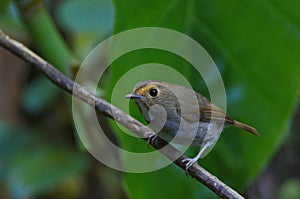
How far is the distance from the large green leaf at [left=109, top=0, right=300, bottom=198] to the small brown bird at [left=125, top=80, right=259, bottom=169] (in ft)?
0.25

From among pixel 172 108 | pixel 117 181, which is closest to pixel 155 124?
pixel 172 108

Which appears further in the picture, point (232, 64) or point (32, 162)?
point (32, 162)

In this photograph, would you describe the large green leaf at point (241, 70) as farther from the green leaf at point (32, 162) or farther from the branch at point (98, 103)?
the green leaf at point (32, 162)

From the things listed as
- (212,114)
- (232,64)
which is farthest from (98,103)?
(232,64)

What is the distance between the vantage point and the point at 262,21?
3.48 ft

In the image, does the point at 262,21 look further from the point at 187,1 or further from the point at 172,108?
the point at 172,108

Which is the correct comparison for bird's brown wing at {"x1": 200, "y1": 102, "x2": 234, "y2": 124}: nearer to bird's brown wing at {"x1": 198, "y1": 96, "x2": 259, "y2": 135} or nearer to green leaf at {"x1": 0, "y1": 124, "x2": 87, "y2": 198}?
bird's brown wing at {"x1": 198, "y1": 96, "x2": 259, "y2": 135}

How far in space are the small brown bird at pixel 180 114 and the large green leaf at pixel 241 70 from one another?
3.0 inches

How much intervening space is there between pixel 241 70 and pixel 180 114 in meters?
0.21

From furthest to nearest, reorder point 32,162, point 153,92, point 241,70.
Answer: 1. point 32,162
2. point 241,70
3. point 153,92

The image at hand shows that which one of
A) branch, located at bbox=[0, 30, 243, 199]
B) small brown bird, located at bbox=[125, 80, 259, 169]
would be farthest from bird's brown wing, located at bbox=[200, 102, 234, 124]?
branch, located at bbox=[0, 30, 243, 199]

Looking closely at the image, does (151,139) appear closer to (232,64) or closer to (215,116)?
(215,116)

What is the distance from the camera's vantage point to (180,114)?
36.8 inches

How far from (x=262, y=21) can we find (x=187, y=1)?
13 centimetres
